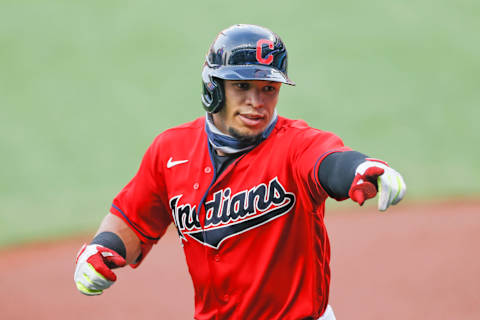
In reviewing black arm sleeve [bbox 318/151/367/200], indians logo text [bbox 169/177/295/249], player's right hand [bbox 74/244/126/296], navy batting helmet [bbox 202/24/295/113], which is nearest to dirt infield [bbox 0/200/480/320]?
player's right hand [bbox 74/244/126/296]

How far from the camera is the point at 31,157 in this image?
10.7m

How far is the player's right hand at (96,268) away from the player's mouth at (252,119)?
804mm

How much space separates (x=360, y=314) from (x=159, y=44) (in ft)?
29.3

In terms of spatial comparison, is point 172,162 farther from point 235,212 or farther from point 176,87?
point 176,87

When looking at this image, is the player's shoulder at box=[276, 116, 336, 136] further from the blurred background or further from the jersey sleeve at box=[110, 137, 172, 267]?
the blurred background

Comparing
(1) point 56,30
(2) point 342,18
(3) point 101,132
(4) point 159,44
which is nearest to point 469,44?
(2) point 342,18

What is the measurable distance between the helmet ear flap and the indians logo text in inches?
14.5

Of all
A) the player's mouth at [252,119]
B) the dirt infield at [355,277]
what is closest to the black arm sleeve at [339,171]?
the player's mouth at [252,119]

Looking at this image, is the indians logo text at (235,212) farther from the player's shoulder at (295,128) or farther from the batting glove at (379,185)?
the batting glove at (379,185)

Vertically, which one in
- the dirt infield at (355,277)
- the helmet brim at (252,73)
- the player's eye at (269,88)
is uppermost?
the helmet brim at (252,73)

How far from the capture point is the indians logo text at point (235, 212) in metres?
2.67

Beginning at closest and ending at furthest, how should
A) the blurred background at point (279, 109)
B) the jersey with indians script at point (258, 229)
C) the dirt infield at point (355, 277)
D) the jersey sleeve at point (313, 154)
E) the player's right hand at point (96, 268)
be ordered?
the jersey sleeve at point (313, 154) < the jersey with indians script at point (258, 229) < the player's right hand at point (96, 268) < the dirt infield at point (355, 277) < the blurred background at point (279, 109)

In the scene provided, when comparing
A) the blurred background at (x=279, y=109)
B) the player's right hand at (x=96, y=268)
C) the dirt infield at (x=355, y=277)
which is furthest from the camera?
the blurred background at (x=279, y=109)

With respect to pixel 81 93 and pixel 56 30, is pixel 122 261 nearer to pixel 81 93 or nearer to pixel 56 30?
pixel 81 93
